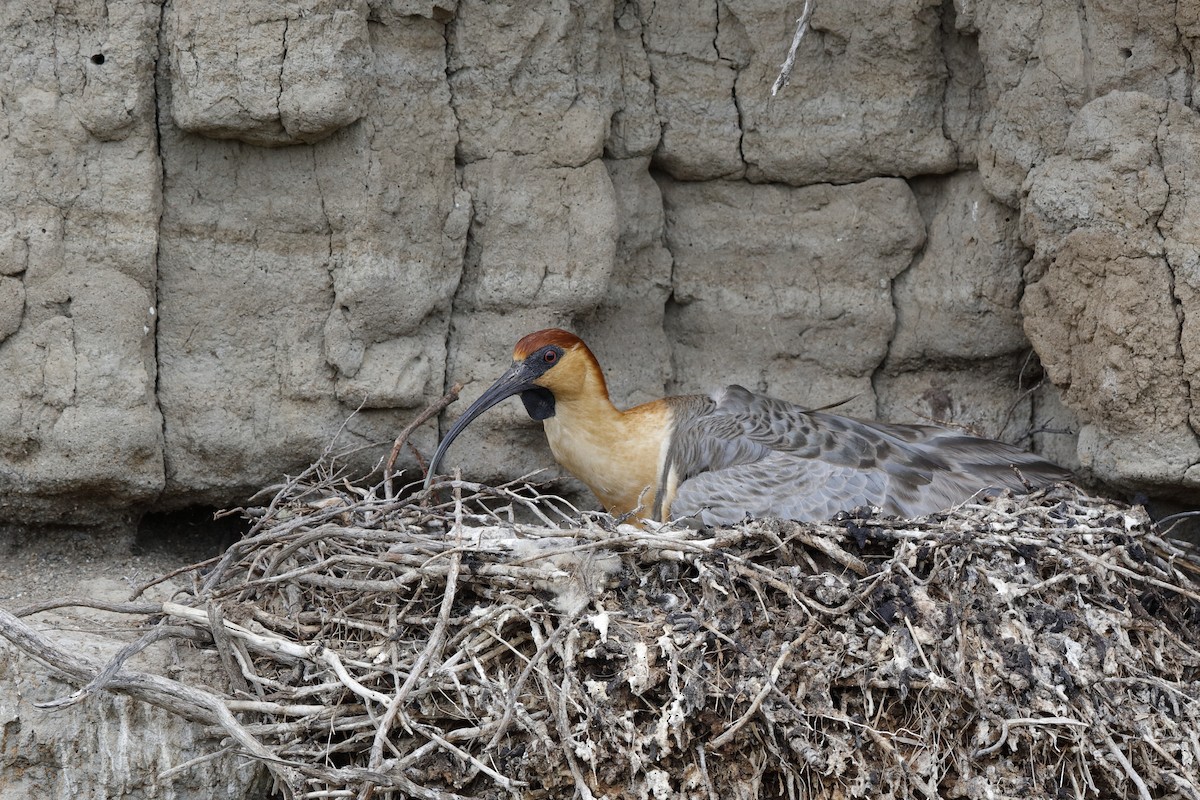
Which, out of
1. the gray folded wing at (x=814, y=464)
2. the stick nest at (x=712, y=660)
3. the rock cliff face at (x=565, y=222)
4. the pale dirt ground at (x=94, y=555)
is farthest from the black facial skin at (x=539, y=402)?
the pale dirt ground at (x=94, y=555)

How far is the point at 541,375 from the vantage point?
5.59m

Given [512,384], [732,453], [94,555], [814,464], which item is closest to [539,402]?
[512,384]

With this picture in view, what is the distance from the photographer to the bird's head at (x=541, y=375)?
18.3 feet

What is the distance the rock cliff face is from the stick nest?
80 cm

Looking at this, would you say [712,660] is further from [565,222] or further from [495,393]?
[565,222]

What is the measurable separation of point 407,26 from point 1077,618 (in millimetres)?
3139

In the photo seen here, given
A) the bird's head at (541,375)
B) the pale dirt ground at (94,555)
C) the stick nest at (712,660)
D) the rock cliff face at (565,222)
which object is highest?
the rock cliff face at (565,222)

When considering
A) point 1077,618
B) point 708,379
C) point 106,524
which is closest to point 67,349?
point 106,524

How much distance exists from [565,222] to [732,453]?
112cm

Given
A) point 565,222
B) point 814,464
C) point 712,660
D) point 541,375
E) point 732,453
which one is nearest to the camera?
point 712,660

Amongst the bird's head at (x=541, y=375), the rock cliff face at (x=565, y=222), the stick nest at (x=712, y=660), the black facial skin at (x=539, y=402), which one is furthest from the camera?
the black facial skin at (x=539, y=402)

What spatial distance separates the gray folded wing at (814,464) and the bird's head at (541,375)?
1.41 feet

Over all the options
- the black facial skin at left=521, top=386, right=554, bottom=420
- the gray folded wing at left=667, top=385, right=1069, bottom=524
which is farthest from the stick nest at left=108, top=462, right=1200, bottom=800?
the black facial skin at left=521, top=386, right=554, bottom=420

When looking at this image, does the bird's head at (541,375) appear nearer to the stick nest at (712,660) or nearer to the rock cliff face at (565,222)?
the rock cliff face at (565,222)
